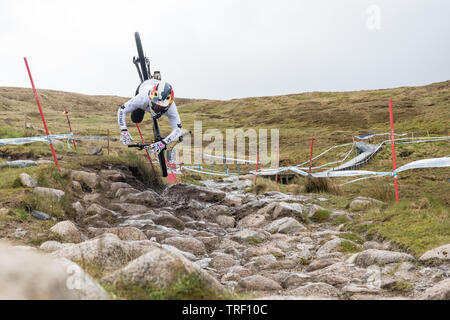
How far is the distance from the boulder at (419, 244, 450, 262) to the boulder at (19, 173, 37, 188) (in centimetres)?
767

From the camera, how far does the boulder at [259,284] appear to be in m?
5.27

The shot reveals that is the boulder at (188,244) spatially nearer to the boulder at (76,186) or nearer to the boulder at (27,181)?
the boulder at (27,181)

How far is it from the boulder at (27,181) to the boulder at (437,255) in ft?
25.2

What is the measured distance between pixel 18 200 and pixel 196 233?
3507 mm

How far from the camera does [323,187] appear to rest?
15.6 m

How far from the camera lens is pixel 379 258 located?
6152 mm

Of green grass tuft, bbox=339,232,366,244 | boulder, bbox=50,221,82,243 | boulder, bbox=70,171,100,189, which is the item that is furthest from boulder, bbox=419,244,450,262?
boulder, bbox=70,171,100,189

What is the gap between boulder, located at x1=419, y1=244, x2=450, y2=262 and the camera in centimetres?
586

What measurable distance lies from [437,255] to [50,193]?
721 cm

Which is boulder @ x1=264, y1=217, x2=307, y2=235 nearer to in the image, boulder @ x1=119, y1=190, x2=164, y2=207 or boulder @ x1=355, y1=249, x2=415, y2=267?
boulder @ x1=355, y1=249, x2=415, y2=267

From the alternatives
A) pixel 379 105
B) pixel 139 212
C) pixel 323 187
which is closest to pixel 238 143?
pixel 379 105

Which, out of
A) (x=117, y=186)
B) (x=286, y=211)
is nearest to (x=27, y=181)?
(x=117, y=186)

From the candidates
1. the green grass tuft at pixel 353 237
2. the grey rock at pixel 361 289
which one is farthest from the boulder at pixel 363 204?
the grey rock at pixel 361 289
